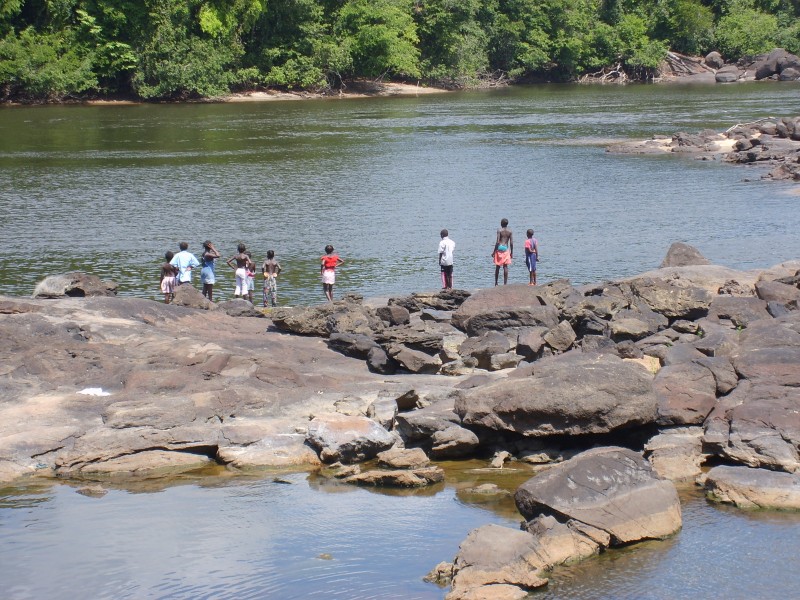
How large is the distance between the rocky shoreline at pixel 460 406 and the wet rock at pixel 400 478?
0.03m

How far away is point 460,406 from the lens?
14.6 meters

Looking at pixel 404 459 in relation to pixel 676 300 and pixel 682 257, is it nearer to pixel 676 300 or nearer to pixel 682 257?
pixel 676 300

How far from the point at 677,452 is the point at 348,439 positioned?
436 centimetres

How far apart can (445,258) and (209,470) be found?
449 inches

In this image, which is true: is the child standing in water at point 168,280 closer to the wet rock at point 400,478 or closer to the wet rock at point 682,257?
the wet rock at point 400,478

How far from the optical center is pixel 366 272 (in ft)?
90.9

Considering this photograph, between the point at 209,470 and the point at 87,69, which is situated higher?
the point at 87,69

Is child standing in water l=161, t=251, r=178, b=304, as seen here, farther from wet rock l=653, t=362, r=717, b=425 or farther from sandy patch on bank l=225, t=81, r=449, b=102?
sandy patch on bank l=225, t=81, r=449, b=102

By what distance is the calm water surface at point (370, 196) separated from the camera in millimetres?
28906

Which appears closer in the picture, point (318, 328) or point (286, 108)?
point (318, 328)

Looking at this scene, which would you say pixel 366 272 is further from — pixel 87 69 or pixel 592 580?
pixel 87 69

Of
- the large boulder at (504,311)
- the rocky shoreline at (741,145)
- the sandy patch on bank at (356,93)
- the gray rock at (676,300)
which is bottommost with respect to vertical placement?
the large boulder at (504,311)

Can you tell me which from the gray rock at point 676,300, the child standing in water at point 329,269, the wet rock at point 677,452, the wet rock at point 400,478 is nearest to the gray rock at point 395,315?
the child standing in water at point 329,269

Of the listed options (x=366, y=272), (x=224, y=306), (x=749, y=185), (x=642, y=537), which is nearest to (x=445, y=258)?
A: (x=366, y=272)
